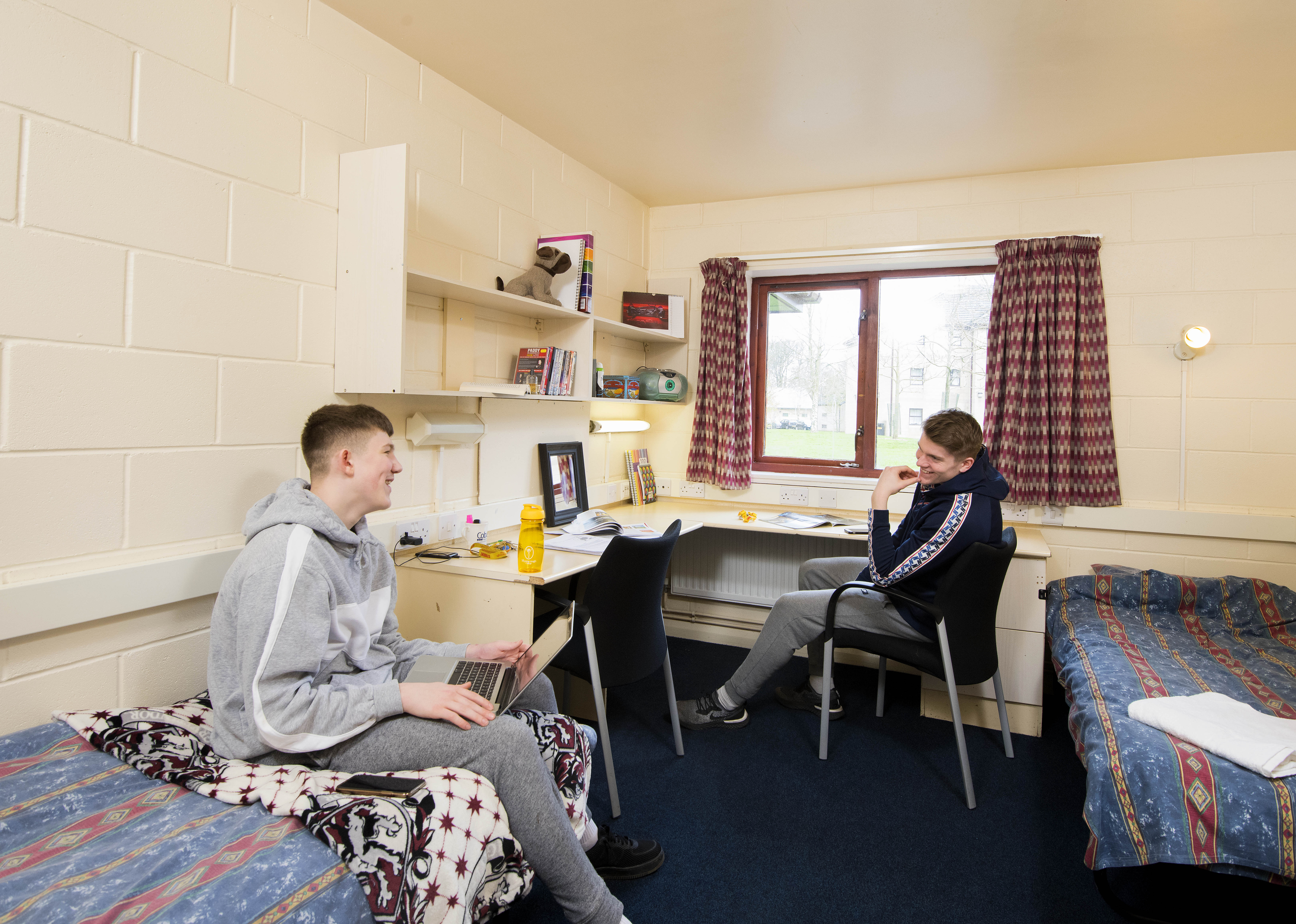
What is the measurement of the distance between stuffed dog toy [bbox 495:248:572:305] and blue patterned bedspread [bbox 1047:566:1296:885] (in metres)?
2.28

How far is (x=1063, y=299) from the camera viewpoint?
10.8 feet

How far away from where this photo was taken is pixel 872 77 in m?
2.51

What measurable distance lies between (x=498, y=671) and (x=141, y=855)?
0.77 meters

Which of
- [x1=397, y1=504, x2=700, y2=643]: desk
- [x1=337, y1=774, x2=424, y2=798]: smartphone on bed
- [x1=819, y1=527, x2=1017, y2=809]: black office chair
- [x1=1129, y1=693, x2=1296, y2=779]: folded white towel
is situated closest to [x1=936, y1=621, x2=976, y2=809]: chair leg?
[x1=819, y1=527, x2=1017, y2=809]: black office chair

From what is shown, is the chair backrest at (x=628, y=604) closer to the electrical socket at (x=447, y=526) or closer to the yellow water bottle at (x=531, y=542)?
the yellow water bottle at (x=531, y=542)

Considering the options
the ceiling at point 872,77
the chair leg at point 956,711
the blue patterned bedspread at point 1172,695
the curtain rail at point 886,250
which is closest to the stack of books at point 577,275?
the ceiling at point 872,77

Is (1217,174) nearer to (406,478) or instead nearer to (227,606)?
(406,478)

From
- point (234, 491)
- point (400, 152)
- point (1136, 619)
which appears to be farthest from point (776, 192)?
point (234, 491)

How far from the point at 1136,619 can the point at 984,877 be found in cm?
143

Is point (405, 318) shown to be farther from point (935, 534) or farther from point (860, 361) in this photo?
point (860, 361)


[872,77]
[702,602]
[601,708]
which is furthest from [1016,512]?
[601,708]

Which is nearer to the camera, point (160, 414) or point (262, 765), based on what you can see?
point (262, 765)

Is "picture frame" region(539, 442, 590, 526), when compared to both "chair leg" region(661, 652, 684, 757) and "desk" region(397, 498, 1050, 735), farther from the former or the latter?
"chair leg" region(661, 652, 684, 757)

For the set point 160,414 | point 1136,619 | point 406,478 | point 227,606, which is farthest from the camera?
point 1136,619
